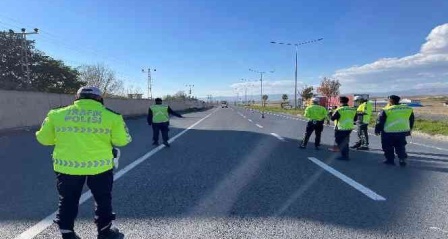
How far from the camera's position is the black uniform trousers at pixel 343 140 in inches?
427

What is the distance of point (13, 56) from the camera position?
2064 inches

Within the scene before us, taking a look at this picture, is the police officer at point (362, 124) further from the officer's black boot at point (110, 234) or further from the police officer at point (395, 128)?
the officer's black boot at point (110, 234)

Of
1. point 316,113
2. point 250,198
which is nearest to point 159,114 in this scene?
point 316,113

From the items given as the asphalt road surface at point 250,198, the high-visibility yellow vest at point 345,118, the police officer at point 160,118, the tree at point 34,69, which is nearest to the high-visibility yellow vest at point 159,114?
the police officer at point 160,118

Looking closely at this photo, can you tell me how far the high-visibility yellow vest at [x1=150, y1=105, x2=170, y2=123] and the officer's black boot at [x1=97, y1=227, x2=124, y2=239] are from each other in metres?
9.18

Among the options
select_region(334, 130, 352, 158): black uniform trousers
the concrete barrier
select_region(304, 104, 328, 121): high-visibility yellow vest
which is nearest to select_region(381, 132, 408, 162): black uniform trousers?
select_region(334, 130, 352, 158): black uniform trousers

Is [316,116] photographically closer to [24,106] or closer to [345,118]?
[345,118]

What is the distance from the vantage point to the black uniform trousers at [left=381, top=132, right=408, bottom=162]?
971 cm

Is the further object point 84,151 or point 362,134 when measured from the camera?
point 362,134

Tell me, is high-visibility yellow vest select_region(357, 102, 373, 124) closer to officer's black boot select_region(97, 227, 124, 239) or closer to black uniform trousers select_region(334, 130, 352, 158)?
black uniform trousers select_region(334, 130, 352, 158)

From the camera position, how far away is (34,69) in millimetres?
54531

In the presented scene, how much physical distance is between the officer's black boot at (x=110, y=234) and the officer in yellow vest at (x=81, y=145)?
0.25m

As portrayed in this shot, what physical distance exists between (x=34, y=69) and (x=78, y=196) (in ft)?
184

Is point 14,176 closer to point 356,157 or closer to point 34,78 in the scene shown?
point 356,157
